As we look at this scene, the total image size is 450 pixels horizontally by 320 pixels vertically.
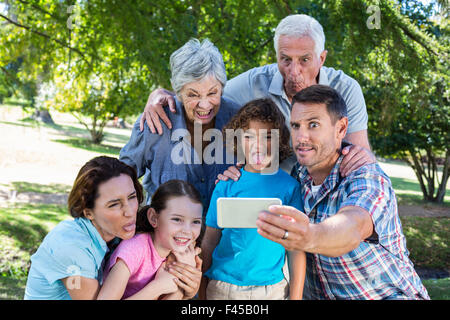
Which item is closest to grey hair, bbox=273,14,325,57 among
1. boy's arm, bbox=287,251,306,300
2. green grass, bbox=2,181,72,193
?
boy's arm, bbox=287,251,306,300

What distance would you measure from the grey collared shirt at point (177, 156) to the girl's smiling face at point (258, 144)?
0.39 metres

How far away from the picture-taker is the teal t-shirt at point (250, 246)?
7.47 feet

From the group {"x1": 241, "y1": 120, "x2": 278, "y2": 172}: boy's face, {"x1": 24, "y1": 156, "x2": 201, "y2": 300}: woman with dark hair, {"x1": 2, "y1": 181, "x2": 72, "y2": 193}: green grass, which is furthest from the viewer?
{"x1": 2, "y1": 181, "x2": 72, "y2": 193}: green grass

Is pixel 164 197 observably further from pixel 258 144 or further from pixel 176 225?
pixel 258 144

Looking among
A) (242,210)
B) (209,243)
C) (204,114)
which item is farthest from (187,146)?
(242,210)

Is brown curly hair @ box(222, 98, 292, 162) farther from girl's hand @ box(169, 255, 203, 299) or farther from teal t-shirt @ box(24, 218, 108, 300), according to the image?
teal t-shirt @ box(24, 218, 108, 300)

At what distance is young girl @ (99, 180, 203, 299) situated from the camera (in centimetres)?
205

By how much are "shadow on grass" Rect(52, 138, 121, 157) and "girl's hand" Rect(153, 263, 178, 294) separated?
1724 centimetres

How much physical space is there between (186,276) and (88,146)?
64.2 feet

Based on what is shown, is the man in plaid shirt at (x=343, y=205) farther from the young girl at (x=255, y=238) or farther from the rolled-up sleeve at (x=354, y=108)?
the rolled-up sleeve at (x=354, y=108)

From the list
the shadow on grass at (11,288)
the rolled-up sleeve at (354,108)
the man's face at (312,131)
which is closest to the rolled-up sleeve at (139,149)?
the man's face at (312,131)
